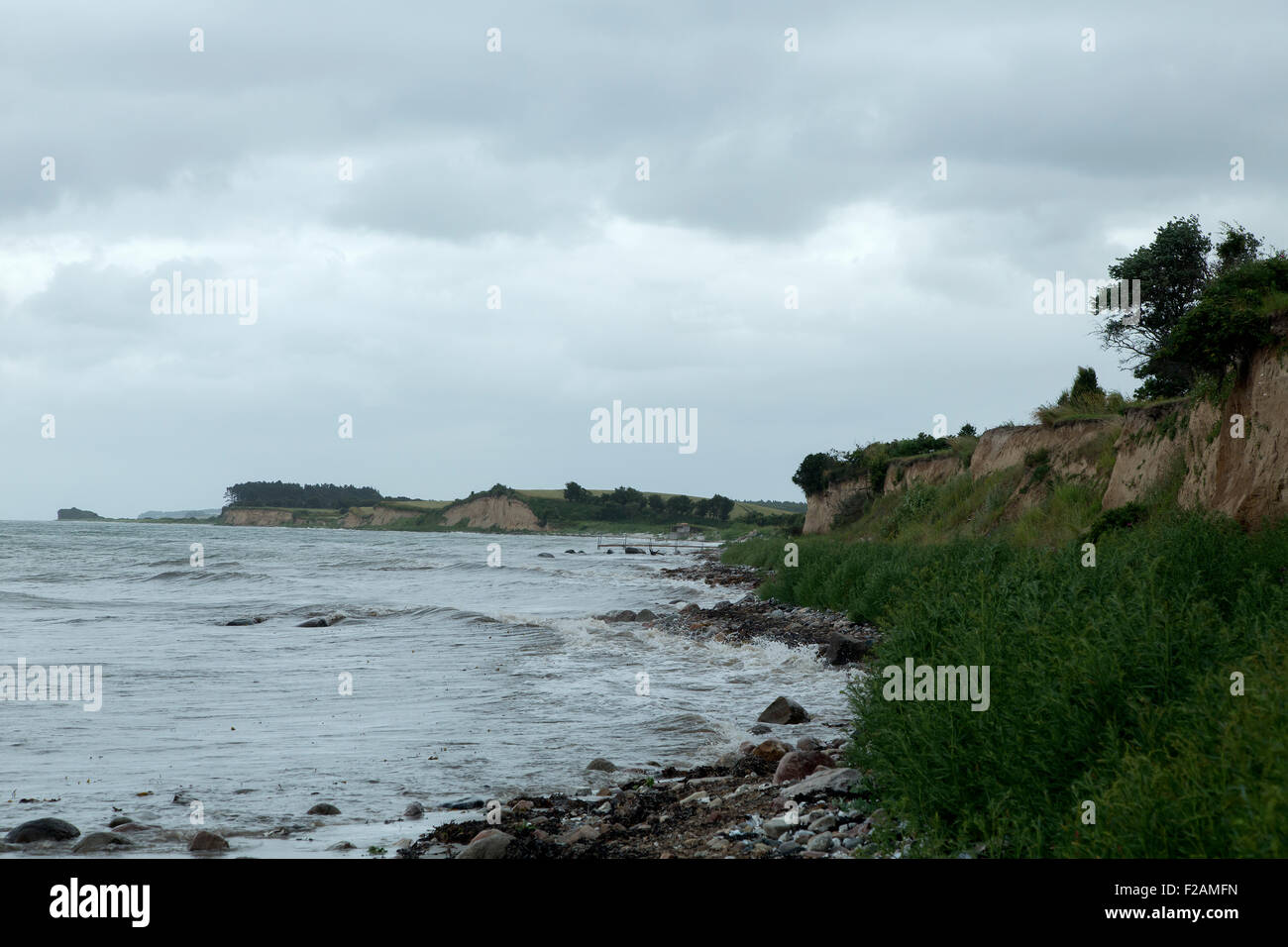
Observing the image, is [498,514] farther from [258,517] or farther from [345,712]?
[345,712]

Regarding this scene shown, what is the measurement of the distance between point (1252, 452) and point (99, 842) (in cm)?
1533

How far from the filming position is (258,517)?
196 metres

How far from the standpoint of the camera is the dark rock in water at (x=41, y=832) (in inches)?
279

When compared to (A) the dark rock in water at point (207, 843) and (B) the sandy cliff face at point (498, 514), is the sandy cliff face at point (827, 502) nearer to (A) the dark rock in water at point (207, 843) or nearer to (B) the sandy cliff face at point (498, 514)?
(A) the dark rock in water at point (207, 843)

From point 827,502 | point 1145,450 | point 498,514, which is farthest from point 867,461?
point 498,514

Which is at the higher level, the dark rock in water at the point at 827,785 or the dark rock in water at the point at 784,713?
the dark rock in water at the point at 827,785

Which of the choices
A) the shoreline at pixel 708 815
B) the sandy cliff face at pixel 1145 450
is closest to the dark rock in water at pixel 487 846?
the shoreline at pixel 708 815

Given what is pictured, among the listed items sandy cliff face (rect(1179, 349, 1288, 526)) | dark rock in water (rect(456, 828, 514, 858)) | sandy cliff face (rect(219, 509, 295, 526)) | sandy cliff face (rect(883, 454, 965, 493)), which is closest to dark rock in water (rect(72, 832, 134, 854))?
dark rock in water (rect(456, 828, 514, 858))

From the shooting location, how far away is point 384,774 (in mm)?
9422

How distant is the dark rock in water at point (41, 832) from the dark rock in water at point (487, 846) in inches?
133
